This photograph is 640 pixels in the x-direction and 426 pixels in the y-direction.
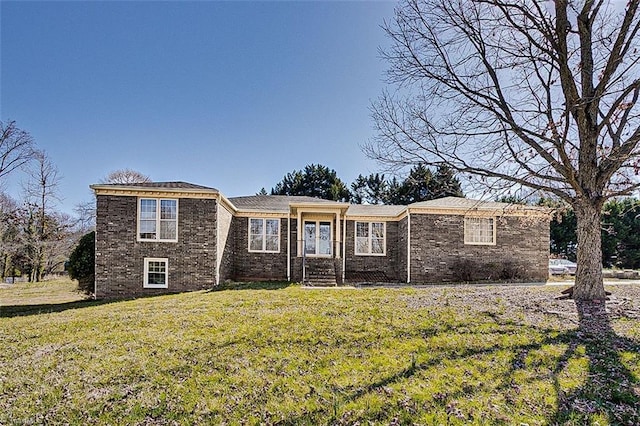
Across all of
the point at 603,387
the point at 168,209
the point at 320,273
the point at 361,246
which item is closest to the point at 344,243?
the point at 361,246

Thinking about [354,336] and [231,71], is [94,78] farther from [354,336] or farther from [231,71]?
[354,336]

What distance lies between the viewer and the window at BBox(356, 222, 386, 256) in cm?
1792

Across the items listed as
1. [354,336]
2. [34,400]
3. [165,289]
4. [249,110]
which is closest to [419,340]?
[354,336]

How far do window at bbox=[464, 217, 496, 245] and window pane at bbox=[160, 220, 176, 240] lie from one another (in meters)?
13.0

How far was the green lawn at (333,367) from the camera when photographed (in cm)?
396

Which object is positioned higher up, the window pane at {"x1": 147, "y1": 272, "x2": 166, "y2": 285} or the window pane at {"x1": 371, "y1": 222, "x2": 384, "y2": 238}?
the window pane at {"x1": 371, "y1": 222, "x2": 384, "y2": 238}

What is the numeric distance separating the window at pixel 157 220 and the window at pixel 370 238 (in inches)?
345

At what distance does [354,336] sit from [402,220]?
11.7 metres

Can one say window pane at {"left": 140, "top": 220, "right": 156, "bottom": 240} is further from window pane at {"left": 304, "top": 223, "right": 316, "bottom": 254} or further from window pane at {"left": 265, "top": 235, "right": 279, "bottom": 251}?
window pane at {"left": 304, "top": 223, "right": 316, "bottom": 254}

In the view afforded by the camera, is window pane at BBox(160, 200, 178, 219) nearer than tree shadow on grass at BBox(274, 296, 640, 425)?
No

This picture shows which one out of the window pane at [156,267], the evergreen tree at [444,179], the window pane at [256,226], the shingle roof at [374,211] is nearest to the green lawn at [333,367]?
the evergreen tree at [444,179]

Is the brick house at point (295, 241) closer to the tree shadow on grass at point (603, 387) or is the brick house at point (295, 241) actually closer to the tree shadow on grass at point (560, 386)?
the tree shadow on grass at point (603, 387)

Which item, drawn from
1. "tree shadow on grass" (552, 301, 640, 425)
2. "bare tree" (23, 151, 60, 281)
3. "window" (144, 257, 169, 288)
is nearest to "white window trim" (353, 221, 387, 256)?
"window" (144, 257, 169, 288)

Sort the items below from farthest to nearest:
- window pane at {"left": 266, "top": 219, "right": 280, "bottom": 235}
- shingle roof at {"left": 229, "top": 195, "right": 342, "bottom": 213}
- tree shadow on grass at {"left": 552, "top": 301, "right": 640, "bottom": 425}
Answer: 1. shingle roof at {"left": 229, "top": 195, "right": 342, "bottom": 213}
2. window pane at {"left": 266, "top": 219, "right": 280, "bottom": 235}
3. tree shadow on grass at {"left": 552, "top": 301, "right": 640, "bottom": 425}
